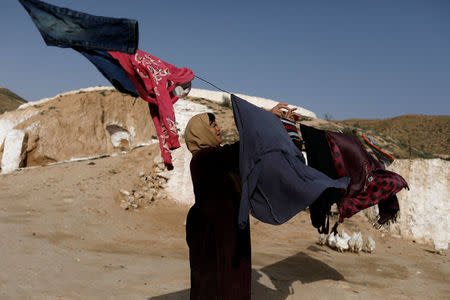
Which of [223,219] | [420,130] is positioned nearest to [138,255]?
[223,219]

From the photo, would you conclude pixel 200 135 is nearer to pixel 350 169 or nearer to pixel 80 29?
pixel 80 29

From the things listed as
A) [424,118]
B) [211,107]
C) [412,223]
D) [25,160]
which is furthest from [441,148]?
[25,160]

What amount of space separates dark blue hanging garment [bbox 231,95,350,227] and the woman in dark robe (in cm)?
19

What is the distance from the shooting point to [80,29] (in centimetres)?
237

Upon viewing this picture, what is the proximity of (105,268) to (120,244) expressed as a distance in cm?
197

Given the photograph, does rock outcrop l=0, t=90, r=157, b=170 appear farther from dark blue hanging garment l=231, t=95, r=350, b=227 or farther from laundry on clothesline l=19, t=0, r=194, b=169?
dark blue hanging garment l=231, t=95, r=350, b=227

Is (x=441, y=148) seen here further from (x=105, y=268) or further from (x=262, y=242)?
(x=105, y=268)

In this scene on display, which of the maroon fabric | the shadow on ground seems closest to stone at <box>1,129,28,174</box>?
the shadow on ground

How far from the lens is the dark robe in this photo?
8.55 feet

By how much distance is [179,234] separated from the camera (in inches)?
316

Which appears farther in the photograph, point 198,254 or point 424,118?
point 424,118

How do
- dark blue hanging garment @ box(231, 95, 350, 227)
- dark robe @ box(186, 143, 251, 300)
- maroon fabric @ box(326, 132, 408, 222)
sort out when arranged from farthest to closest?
maroon fabric @ box(326, 132, 408, 222) < dark robe @ box(186, 143, 251, 300) < dark blue hanging garment @ box(231, 95, 350, 227)

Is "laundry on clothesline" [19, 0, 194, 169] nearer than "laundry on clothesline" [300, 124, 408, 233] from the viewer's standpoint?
Yes

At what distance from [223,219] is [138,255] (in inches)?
152
